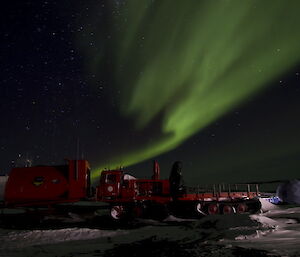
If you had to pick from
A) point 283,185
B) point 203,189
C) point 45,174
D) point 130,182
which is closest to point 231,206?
point 203,189

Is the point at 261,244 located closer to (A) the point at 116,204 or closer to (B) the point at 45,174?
(A) the point at 116,204

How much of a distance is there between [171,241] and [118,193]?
324 inches

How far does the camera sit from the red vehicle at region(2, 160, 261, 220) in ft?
62.0

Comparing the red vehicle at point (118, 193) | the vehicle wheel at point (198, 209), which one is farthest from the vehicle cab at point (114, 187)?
the vehicle wheel at point (198, 209)

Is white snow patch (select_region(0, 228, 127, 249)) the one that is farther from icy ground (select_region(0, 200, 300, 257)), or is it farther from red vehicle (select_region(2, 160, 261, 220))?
red vehicle (select_region(2, 160, 261, 220))

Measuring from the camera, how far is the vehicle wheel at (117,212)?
18609 mm

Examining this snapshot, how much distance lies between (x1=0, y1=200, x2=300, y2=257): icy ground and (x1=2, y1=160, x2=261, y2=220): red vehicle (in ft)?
13.8

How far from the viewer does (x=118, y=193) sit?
62.4ft

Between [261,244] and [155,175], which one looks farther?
[155,175]

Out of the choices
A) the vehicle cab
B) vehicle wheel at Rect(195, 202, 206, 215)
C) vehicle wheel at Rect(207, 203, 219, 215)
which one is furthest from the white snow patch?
vehicle wheel at Rect(207, 203, 219, 215)

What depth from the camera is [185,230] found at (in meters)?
13.9

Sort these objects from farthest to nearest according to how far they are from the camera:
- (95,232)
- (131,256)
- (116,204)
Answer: (116,204), (95,232), (131,256)

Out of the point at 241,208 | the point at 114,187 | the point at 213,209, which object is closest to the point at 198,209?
the point at 213,209

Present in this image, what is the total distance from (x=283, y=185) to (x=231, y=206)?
42.9 ft
